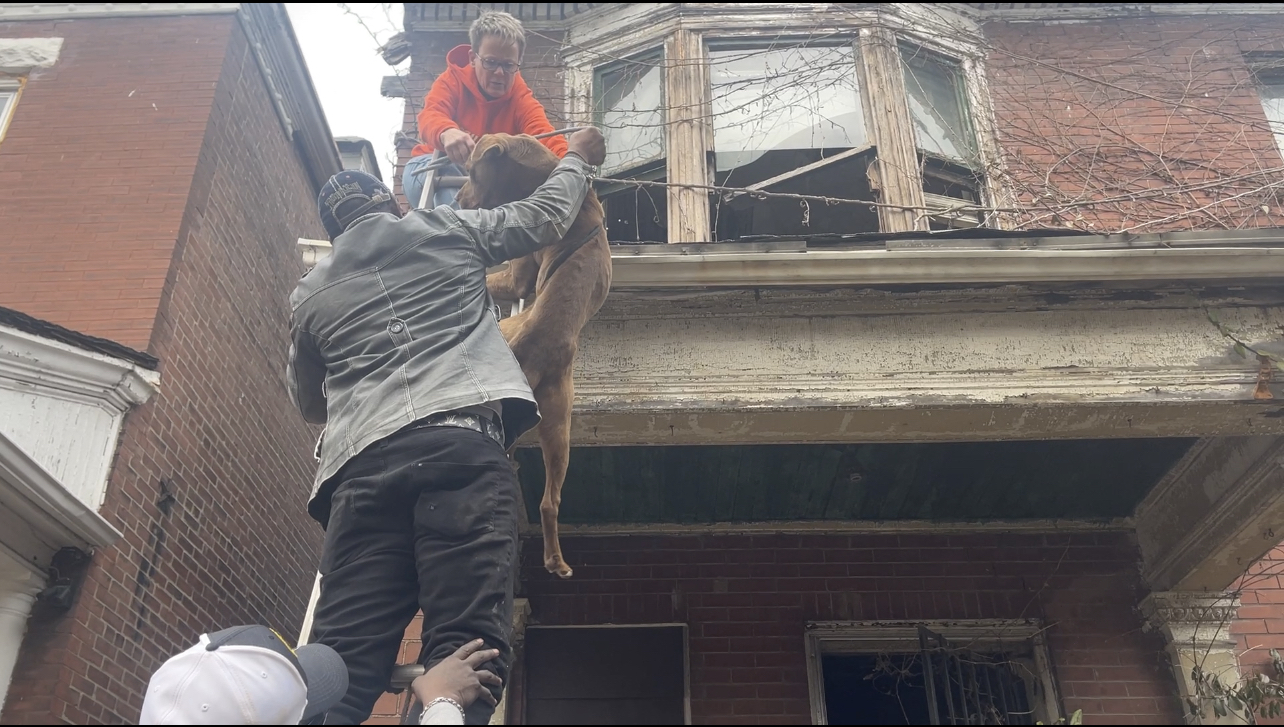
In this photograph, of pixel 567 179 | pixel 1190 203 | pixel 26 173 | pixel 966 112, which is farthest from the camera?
pixel 966 112

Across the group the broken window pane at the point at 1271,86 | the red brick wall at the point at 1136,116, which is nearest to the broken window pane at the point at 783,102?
the red brick wall at the point at 1136,116

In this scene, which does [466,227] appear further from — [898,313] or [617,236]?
[617,236]

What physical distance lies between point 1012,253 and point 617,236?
3.12m

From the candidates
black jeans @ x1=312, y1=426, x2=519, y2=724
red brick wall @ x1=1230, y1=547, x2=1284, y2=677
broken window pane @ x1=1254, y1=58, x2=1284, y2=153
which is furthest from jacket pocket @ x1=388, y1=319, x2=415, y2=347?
broken window pane @ x1=1254, y1=58, x2=1284, y2=153

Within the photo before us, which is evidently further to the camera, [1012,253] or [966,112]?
[966,112]

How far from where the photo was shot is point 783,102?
7320mm

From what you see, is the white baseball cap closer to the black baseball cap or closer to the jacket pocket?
the jacket pocket

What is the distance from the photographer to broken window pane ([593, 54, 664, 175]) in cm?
741

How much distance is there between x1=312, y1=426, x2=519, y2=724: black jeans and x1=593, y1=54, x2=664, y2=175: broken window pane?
4497 mm

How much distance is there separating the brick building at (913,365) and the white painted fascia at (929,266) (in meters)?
0.01

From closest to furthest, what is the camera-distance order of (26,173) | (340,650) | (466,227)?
(340,650) → (466,227) → (26,173)

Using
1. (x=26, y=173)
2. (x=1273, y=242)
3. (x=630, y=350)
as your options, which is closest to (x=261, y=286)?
(x=26, y=173)

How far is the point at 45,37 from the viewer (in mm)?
7121

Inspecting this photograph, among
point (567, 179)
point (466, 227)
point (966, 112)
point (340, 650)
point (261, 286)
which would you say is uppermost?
point (966, 112)
